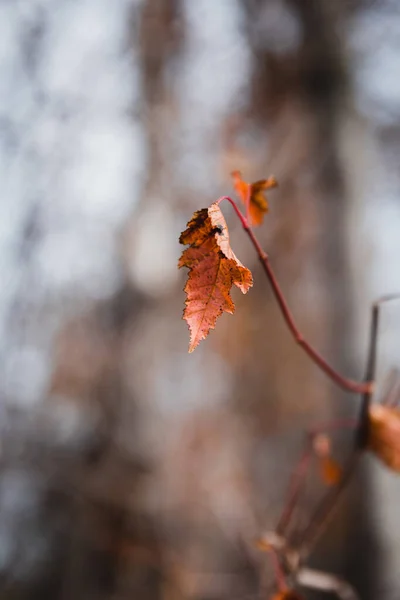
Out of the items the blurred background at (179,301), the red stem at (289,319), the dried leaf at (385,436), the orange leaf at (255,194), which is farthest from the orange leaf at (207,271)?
the blurred background at (179,301)

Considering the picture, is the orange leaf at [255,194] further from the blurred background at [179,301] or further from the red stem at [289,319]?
the blurred background at [179,301]

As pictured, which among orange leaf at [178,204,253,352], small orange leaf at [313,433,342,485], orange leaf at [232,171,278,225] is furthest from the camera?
small orange leaf at [313,433,342,485]

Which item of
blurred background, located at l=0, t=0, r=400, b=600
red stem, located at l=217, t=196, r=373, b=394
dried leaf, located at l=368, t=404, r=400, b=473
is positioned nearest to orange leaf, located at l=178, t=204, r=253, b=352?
red stem, located at l=217, t=196, r=373, b=394

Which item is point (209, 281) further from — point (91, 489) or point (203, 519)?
point (203, 519)

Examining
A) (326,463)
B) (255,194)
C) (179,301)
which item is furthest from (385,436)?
(179,301)

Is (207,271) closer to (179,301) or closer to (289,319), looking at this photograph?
(289,319)

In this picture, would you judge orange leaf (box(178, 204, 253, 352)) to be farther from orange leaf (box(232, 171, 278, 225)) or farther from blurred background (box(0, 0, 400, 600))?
blurred background (box(0, 0, 400, 600))

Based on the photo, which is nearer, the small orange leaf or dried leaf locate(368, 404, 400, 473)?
dried leaf locate(368, 404, 400, 473)
